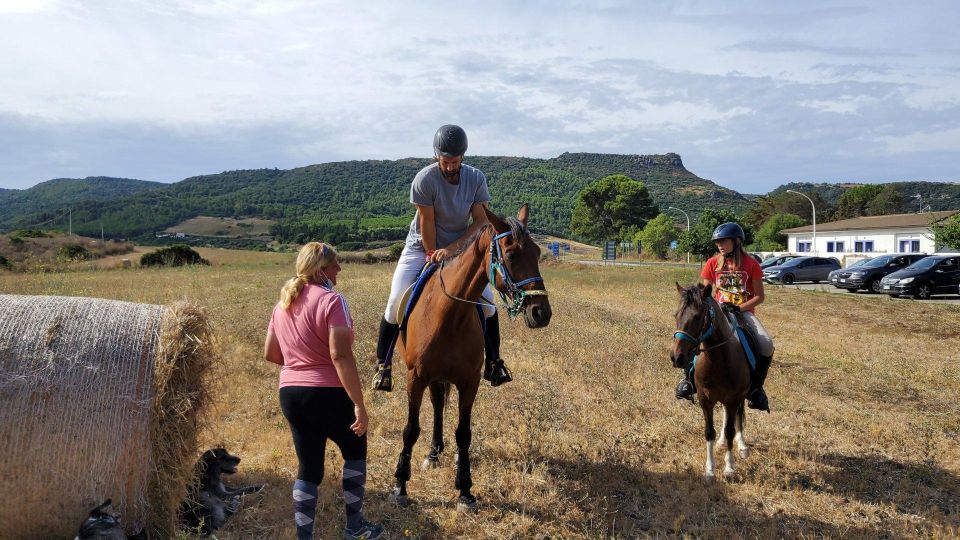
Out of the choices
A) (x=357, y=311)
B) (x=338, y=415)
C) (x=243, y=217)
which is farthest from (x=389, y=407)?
(x=243, y=217)

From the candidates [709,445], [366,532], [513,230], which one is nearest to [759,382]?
[709,445]

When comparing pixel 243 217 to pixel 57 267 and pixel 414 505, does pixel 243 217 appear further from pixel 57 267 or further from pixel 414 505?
pixel 414 505

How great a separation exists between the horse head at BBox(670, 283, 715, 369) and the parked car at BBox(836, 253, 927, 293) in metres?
25.4

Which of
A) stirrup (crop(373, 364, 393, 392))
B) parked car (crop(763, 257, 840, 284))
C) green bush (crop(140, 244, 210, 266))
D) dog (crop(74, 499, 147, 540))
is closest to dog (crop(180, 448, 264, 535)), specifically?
dog (crop(74, 499, 147, 540))

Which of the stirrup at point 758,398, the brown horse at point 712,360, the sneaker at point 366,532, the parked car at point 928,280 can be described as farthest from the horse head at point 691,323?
the parked car at point 928,280

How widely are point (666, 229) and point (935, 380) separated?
60.5 meters

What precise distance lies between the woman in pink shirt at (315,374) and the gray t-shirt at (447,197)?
5.78 ft

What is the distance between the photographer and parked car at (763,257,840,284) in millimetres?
34656

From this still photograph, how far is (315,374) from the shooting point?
414 centimetres

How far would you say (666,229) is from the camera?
69625 millimetres

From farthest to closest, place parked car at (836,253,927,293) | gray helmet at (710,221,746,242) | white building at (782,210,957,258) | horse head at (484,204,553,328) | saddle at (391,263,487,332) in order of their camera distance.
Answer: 1. white building at (782,210,957,258)
2. parked car at (836,253,927,293)
3. gray helmet at (710,221,746,242)
4. saddle at (391,263,487,332)
5. horse head at (484,204,553,328)

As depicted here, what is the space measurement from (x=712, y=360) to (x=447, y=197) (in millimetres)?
3057

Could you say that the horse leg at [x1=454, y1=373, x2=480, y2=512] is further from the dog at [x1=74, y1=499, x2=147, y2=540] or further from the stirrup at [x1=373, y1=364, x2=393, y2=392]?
the dog at [x1=74, y1=499, x2=147, y2=540]

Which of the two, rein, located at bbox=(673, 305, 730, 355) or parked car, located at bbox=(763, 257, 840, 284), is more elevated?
rein, located at bbox=(673, 305, 730, 355)
